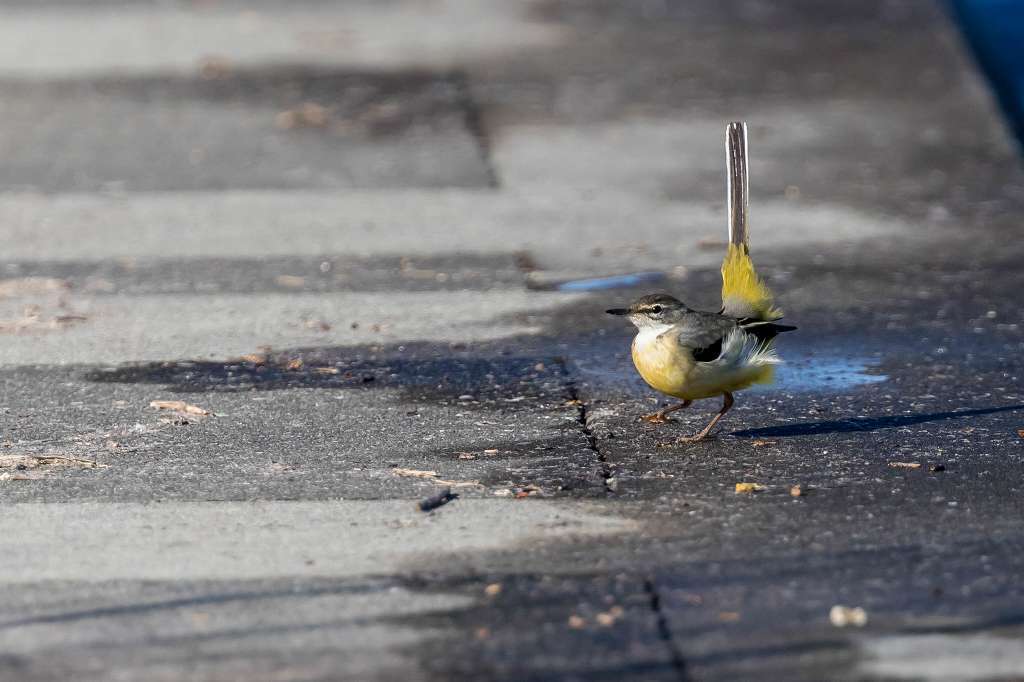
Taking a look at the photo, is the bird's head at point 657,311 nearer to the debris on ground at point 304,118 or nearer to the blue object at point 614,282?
the blue object at point 614,282

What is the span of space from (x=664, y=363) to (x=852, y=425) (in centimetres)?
88

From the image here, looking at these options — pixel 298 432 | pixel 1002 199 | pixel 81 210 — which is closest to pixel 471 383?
pixel 298 432

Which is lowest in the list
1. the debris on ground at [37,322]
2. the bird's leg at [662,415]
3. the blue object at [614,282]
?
the bird's leg at [662,415]

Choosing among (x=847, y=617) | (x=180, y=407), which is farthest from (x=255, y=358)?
(x=847, y=617)

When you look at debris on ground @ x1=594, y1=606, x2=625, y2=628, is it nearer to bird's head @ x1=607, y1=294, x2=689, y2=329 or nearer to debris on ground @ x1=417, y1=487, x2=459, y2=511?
debris on ground @ x1=417, y1=487, x2=459, y2=511

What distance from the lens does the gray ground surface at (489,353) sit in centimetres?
454

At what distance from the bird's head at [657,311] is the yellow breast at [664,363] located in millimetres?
54

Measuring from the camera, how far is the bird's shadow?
620 centimetres

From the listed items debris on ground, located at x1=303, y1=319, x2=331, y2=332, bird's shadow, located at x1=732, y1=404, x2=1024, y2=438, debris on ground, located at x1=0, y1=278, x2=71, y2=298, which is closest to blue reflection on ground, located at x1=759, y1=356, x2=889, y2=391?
bird's shadow, located at x1=732, y1=404, x2=1024, y2=438

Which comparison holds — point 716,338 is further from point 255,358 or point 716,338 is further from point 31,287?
point 31,287

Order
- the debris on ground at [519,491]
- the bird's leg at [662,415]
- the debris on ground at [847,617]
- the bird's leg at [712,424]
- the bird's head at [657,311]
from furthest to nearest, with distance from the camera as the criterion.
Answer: the bird's leg at [662,415] < the bird's leg at [712,424] < the bird's head at [657,311] < the debris on ground at [519,491] < the debris on ground at [847,617]

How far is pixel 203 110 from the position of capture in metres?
11.7

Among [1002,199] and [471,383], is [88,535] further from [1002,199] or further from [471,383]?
[1002,199]

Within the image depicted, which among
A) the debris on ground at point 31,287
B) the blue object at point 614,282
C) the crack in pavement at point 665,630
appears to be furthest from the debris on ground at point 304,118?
the crack in pavement at point 665,630
